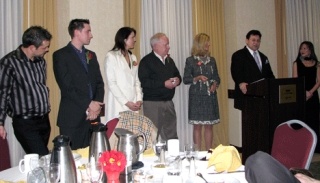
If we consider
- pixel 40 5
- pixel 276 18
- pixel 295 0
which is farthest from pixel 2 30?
pixel 295 0

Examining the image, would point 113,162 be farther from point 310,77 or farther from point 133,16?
point 310,77

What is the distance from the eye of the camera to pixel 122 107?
4.13 metres

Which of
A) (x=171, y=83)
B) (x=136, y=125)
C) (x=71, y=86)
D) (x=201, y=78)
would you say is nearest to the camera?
(x=136, y=125)

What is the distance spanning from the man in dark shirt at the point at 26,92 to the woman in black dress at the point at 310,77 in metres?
3.74

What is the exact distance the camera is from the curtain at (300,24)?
6.66 m

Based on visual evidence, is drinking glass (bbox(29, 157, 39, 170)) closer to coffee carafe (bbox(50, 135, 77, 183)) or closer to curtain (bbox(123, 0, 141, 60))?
coffee carafe (bbox(50, 135, 77, 183))

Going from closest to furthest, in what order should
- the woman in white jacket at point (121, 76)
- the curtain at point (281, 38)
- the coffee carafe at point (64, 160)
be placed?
the coffee carafe at point (64, 160) → the woman in white jacket at point (121, 76) → the curtain at point (281, 38)

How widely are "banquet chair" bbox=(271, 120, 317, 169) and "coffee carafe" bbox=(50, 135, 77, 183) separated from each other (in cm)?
127

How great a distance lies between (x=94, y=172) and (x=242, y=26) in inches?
177

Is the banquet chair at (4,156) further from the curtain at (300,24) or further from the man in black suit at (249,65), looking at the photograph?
the curtain at (300,24)

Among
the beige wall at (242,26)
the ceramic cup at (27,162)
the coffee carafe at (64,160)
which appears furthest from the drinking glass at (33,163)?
the beige wall at (242,26)

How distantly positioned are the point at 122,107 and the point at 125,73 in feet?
1.17

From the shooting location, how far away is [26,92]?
3357 mm

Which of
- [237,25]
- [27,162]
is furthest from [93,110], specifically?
[237,25]
